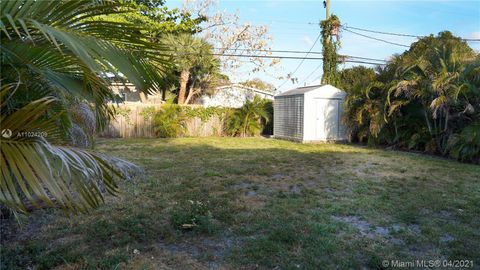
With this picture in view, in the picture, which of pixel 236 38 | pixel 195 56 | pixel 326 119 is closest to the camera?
pixel 326 119

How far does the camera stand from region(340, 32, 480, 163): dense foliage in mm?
8844

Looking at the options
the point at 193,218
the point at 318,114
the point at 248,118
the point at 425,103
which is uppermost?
the point at 425,103

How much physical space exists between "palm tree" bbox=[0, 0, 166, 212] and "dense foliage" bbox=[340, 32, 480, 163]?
8695 millimetres

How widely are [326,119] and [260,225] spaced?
10156 millimetres

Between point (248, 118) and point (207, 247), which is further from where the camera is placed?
point (248, 118)

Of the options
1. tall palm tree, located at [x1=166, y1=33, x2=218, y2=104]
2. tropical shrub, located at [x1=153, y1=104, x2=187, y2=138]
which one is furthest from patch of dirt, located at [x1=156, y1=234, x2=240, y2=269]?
tall palm tree, located at [x1=166, y1=33, x2=218, y2=104]

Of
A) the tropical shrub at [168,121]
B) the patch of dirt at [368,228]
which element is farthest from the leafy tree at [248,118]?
the patch of dirt at [368,228]

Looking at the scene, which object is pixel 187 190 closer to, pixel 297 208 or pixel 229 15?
pixel 297 208

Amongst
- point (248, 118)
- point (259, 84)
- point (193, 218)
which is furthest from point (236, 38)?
point (193, 218)

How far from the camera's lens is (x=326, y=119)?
44.0 feet

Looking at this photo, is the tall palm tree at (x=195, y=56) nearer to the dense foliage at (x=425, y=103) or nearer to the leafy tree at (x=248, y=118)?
the leafy tree at (x=248, y=118)

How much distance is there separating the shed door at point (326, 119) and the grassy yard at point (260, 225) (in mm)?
6721

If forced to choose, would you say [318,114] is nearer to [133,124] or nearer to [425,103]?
[425,103]

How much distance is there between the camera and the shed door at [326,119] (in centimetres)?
1331
